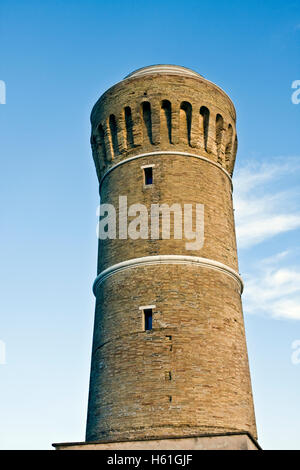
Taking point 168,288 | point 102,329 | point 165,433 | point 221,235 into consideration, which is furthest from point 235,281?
point 165,433

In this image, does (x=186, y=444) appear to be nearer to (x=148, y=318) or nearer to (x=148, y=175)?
(x=148, y=318)

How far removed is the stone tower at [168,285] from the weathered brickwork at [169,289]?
0.10ft

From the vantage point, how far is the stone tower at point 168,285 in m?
13.7

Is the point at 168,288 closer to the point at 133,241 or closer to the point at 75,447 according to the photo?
the point at 133,241

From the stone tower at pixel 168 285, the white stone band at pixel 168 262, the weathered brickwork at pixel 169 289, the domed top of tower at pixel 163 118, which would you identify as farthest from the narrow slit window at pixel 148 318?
the domed top of tower at pixel 163 118

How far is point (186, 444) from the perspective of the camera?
1223cm

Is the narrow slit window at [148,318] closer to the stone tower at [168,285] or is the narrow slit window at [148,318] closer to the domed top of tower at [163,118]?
the stone tower at [168,285]

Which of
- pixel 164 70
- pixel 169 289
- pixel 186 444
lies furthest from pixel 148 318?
pixel 164 70

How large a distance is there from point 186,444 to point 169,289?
14.0 feet

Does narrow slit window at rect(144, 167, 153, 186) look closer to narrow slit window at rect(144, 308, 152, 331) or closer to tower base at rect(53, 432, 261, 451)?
narrow slit window at rect(144, 308, 152, 331)

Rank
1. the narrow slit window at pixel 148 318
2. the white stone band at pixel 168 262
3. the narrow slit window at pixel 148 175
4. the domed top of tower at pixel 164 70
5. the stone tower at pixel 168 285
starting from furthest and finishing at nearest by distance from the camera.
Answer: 1. the domed top of tower at pixel 164 70
2. the narrow slit window at pixel 148 175
3. the white stone band at pixel 168 262
4. the narrow slit window at pixel 148 318
5. the stone tower at pixel 168 285

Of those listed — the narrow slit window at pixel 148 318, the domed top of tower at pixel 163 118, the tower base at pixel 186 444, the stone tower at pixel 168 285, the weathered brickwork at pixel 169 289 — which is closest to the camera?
Answer: the tower base at pixel 186 444
